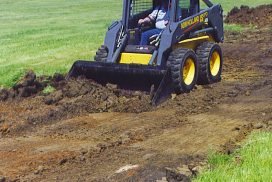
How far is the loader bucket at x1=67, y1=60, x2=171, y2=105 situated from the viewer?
30.0 feet

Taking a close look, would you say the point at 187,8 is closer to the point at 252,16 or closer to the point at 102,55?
the point at 102,55

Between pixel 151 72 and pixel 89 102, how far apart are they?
1.19 metres

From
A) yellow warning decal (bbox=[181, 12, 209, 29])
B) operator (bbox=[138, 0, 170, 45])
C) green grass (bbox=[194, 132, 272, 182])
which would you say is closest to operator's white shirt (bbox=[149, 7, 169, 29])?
operator (bbox=[138, 0, 170, 45])

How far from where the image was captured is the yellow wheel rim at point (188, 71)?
395 inches

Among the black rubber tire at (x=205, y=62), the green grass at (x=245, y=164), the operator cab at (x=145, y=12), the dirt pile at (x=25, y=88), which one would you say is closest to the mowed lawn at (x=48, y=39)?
the dirt pile at (x=25, y=88)

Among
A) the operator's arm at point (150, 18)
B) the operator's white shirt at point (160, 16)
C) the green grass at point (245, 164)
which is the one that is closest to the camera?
the green grass at point (245, 164)

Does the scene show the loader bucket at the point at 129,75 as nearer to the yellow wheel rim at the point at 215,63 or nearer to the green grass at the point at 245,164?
the yellow wheel rim at the point at 215,63

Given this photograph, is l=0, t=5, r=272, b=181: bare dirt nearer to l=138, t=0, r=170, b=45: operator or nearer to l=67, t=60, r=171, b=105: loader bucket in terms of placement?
l=67, t=60, r=171, b=105: loader bucket

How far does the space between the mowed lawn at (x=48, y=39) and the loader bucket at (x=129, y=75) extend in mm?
1740

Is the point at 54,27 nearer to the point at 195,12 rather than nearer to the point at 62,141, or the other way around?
the point at 195,12

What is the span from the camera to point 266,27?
1962 centimetres

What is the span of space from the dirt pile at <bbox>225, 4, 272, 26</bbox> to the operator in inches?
414

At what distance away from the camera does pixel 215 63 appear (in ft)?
37.0

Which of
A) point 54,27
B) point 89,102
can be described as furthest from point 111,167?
point 54,27
